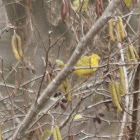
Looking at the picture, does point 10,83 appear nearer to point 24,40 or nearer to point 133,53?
point 24,40

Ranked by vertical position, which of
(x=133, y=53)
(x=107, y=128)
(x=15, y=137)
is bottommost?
(x=107, y=128)

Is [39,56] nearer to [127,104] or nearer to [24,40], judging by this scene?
[24,40]

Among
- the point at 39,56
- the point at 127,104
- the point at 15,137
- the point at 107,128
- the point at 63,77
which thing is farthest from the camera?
the point at 107,128

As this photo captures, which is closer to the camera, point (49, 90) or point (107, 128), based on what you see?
point (49, 90)

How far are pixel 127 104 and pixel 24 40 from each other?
0.93 meters

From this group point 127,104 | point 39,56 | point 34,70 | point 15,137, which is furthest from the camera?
point 39,56

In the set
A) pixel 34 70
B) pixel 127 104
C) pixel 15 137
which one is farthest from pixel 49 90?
pixel 34 70

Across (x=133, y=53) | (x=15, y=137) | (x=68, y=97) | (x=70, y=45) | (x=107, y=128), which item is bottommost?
(x=107, y=128)

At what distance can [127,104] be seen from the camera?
74.4 inches

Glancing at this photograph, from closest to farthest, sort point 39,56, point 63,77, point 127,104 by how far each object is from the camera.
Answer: point 63,77 → point 127,104 → point 39,56

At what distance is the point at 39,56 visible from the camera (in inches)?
100

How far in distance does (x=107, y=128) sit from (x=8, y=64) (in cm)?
100

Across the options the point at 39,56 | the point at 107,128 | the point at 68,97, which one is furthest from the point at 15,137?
the point at 107,128

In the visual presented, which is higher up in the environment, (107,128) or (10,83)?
(10,83)
